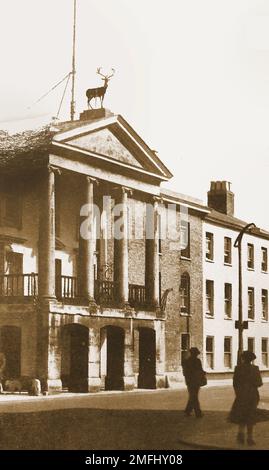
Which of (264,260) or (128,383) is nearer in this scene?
(128,383)

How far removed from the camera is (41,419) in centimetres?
2203

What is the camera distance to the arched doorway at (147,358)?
38.5 meters

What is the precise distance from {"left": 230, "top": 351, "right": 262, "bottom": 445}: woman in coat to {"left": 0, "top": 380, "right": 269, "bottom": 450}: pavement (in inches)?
13.1

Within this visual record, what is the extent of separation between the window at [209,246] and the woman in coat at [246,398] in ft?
99.9

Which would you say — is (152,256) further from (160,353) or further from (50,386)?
(50,386)

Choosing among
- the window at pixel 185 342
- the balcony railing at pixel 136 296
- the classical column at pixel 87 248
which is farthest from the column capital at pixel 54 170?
the window at pixel 185 342

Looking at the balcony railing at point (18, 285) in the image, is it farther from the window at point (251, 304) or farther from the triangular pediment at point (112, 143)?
the window at point (251, 304)

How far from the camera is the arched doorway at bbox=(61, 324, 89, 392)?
3406 cm

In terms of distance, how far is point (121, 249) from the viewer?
37.0 metres

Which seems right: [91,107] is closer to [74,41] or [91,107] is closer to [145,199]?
[145,199]

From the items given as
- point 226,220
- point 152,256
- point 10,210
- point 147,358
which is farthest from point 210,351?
point 10,210

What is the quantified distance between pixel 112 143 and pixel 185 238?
33.9ft
